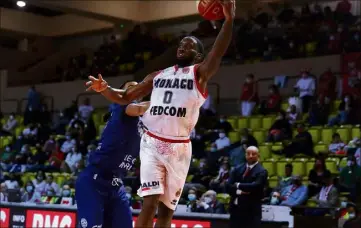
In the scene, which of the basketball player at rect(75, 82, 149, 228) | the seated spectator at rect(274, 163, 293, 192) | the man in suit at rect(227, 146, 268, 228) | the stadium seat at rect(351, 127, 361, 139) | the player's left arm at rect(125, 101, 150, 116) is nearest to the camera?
the player's left arm at rect(125, 101, 150, 116)

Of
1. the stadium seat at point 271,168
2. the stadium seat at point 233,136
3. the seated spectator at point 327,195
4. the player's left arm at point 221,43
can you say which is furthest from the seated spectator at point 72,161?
the player's left arm at point 221,43

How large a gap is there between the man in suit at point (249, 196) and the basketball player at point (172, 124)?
454 centimetres

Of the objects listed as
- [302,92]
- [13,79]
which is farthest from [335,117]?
[13,79]

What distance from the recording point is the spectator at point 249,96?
20219 millimetres

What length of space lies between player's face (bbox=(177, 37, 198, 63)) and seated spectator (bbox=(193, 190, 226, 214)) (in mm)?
7464

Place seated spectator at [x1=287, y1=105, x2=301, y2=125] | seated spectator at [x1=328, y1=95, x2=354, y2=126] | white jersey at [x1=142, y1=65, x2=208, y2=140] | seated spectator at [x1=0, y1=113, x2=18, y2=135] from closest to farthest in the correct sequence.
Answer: white jersey at [x1=142, y1=65, x2=208, y2=140] → seated spectator at [x1=328, y1=95, x2=354, y2=126] → seated spectator at [x1=287, y1=105, x2=301, y2=125] → seated spectator at [x1=0, y1=113, x2=18, y2=135]

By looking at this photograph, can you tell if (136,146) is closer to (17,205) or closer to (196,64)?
(196,64)

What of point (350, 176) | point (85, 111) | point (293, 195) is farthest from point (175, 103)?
point (85, 111)

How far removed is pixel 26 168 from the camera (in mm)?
21781

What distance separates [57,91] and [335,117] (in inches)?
535

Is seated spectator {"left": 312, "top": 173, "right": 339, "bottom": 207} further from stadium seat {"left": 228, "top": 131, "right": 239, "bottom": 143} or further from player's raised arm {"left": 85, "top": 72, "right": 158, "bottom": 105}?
player's raised arm {"left": 85, "top": 72, "right": 158, "bottom": 105}

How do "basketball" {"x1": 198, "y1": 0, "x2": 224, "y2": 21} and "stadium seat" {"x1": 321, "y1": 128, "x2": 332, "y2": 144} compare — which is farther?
"stadium seat" {"x1": 321, "y1": 128, "x2": 332, "y2": 144}

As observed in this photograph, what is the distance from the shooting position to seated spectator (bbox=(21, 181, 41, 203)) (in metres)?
17.3

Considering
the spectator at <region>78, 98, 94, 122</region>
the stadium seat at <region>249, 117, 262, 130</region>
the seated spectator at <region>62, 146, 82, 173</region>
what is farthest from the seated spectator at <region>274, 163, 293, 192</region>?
the spectator at <region>78, 98, 94, 122</region>
